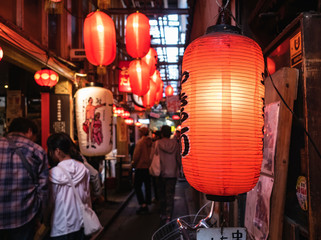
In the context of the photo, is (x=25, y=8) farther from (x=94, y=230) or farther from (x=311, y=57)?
(x=311, y=57)

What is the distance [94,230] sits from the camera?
4.25 metres

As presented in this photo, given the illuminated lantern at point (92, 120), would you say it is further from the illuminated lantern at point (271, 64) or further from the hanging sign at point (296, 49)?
the hanging sign at point (296, 49)

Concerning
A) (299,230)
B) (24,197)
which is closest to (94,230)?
(24,197)

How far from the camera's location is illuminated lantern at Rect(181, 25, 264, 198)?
2486mm

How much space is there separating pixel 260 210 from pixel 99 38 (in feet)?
16.9

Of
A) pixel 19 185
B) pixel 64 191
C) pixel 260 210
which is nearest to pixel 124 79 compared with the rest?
pixel 64 191

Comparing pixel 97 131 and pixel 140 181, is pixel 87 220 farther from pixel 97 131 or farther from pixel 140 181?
pixel 140 181

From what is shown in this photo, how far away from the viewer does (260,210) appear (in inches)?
138

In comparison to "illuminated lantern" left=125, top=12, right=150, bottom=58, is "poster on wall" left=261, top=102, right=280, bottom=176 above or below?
below

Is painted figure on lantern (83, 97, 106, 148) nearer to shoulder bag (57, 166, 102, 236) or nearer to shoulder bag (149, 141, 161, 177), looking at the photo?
shoulder bag (149, 141, 161, 177)

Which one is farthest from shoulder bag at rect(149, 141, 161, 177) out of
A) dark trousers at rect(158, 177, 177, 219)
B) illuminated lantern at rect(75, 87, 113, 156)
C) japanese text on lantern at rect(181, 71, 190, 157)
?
japanese text on lantern at rect(181, 71, 190, 157)

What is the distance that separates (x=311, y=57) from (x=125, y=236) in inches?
284

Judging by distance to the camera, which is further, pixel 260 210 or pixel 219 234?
pixel 260 210

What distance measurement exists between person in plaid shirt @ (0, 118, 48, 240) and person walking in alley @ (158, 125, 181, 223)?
4846 mm
